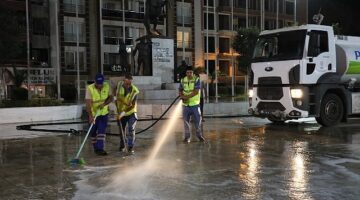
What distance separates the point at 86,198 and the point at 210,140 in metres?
6.47

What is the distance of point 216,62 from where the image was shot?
2357 inches

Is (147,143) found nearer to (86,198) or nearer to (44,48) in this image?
(86,198)

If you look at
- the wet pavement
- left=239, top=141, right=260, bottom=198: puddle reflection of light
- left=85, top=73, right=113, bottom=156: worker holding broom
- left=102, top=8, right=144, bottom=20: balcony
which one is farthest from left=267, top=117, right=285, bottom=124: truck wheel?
left=102, top=8, right=144, bottom=20: balcony

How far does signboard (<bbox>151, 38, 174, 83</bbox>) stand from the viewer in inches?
1000

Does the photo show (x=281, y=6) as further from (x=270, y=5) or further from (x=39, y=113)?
(x=39, y=113)

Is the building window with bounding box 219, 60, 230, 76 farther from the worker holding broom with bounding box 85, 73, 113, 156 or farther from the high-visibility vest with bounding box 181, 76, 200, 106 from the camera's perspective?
the worker holding broom with bounding box 85, 73, 113, 156

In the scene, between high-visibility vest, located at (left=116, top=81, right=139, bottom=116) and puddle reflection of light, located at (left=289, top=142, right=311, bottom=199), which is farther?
high-visibility vest, located at (left=116, top=81, right=139, bottom=116)

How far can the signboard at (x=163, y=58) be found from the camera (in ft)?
83.3

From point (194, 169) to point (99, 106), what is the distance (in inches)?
106

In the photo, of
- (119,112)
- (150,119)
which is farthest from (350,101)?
(119,112)

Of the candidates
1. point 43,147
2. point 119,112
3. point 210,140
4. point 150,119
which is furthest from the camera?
point 150,119

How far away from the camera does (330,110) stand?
52.5ft

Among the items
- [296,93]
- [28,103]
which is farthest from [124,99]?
[28,103]

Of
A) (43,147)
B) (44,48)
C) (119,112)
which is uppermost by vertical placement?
(44,48)
